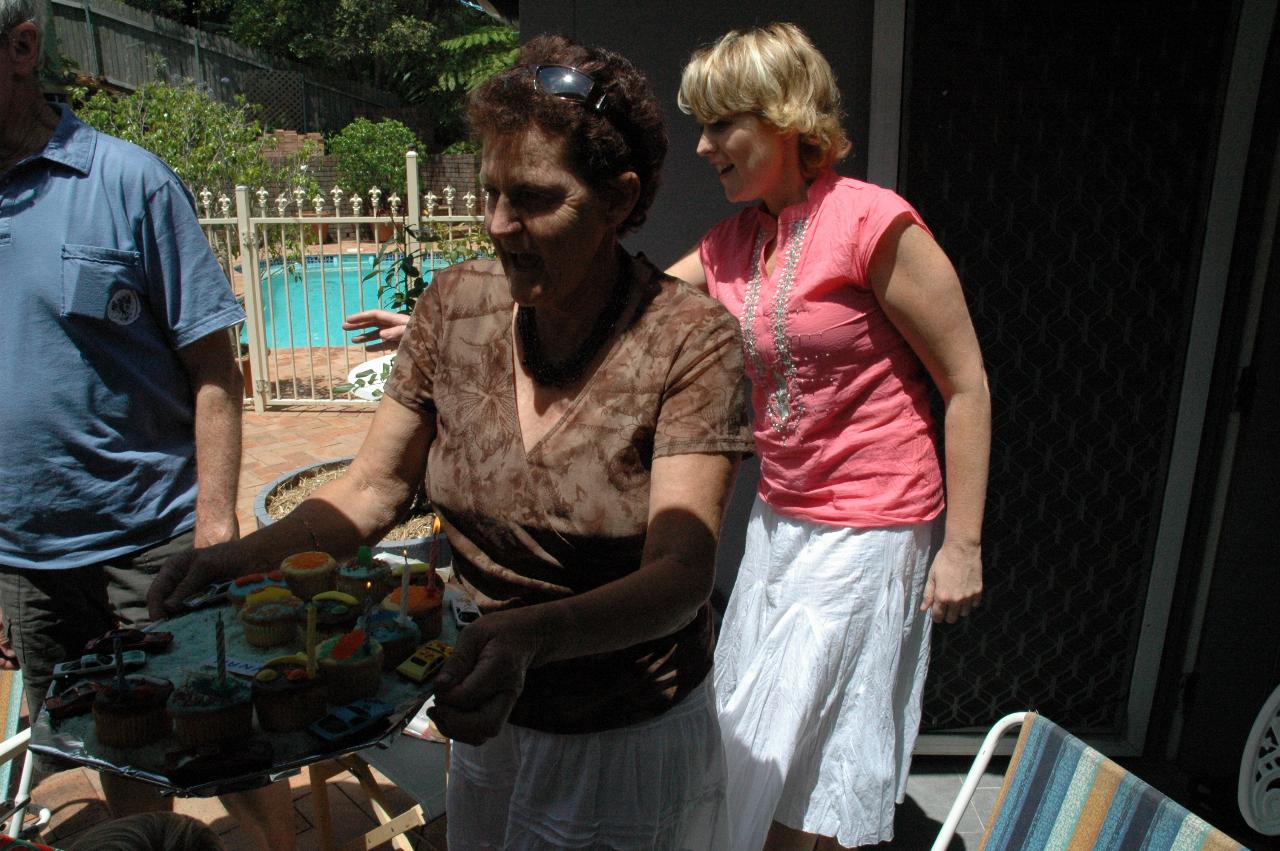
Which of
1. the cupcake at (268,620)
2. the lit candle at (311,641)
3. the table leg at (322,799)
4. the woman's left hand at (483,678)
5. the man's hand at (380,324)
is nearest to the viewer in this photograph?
the woman's left hand at (483,678)

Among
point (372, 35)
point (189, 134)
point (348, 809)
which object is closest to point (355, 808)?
point (348, 809)

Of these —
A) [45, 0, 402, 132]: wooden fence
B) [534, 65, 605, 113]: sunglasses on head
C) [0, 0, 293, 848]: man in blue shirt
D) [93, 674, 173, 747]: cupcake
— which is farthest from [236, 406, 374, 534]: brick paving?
[45, 0, 402, 132]: wooden fence

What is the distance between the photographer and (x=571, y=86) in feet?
4.16

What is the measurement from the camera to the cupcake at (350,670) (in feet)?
4.28

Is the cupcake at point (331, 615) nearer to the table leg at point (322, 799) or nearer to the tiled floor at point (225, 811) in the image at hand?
the table leg at point (322, 799)

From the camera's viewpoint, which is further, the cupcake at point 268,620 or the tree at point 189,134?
the tree at point 189,134

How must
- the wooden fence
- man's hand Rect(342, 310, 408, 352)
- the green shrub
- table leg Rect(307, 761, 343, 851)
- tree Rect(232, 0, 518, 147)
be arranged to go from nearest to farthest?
man's hand Rect(342, 310, 408, 352)
table leg Rect(307, 761, 343, 851)
the green shrub
the wooden fence
tree Rect(232, 0, 518, 147)

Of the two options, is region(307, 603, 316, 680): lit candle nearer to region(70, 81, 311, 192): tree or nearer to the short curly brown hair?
the short curly brown hair

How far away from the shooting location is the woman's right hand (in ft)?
4.67

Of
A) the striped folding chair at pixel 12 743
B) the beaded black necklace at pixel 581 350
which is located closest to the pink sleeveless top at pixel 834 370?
the beaded black necklace at pixel 581 350

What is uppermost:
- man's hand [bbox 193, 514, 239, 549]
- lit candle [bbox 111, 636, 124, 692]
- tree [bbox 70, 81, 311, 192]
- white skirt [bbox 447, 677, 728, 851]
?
tree [bbox 70, 81, 311, 192]

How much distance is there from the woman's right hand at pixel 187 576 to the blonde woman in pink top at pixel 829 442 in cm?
106

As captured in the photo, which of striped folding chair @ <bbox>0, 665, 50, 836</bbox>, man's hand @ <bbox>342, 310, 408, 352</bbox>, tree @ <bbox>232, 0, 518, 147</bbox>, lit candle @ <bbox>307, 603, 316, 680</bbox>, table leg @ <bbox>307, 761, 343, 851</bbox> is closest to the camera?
lit candle @ <bbox>307, 603, 316, 680</bbox>

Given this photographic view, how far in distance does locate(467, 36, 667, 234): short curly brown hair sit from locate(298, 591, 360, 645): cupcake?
72cm
